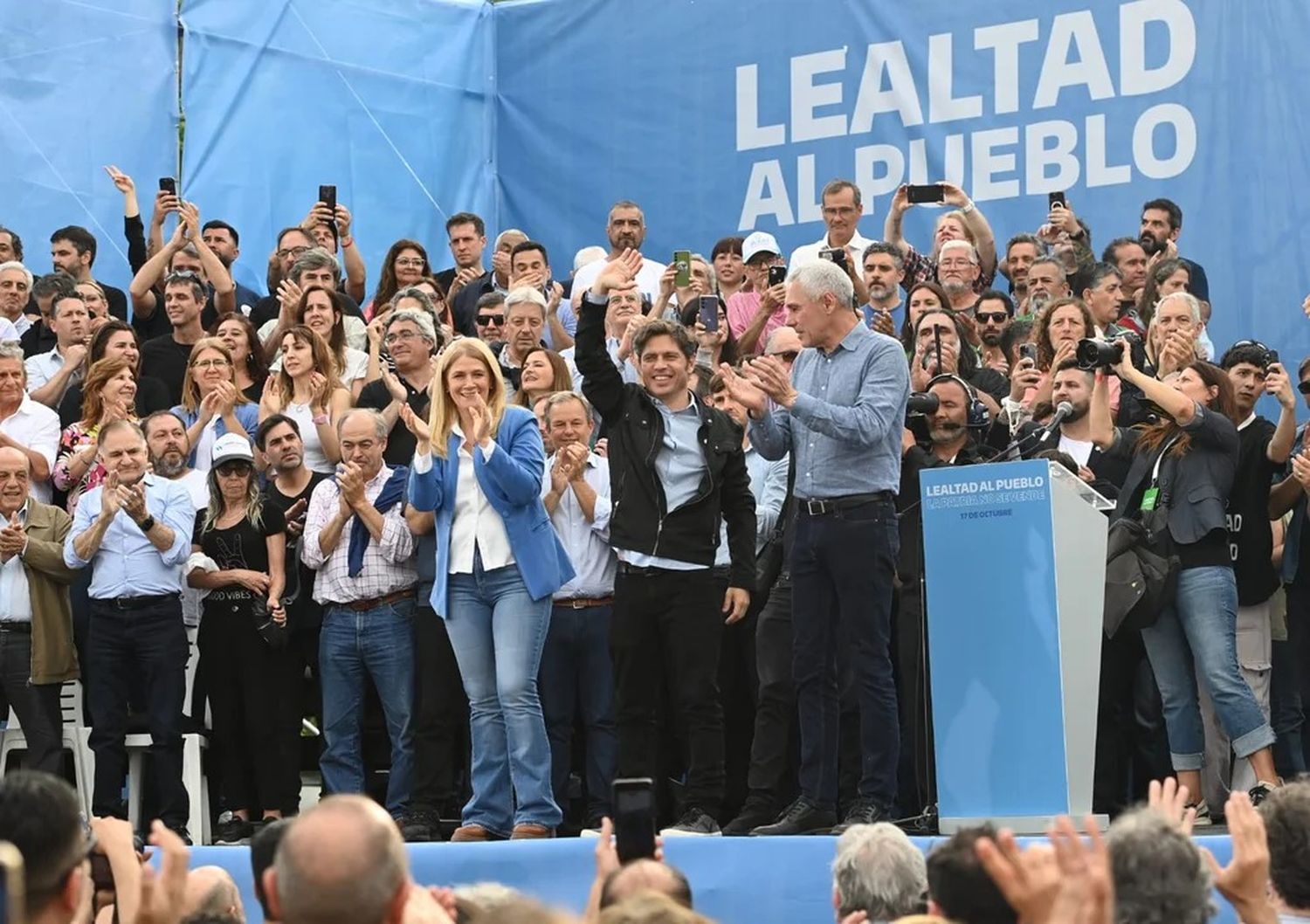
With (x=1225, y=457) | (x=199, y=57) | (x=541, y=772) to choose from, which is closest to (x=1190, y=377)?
(x=1225, y=457)

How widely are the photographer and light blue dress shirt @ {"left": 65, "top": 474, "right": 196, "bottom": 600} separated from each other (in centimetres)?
366

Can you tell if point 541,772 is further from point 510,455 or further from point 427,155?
point 427,155

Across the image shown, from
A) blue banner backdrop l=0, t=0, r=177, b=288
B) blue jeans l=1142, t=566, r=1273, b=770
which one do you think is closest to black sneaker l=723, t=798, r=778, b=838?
blue jeans l=1142, t=566, r=1273, b=770

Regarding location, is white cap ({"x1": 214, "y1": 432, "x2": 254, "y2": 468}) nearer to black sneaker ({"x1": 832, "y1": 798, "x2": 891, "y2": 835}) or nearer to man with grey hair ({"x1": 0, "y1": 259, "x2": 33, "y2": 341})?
man with grey hair ({"x1": 0, "y1": 259, "x2": 33, "y2": 341})

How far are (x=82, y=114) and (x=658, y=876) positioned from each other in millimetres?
10438

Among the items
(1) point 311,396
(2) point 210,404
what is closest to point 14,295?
(2) point 210,404

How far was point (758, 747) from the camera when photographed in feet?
24.1

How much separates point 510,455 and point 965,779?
6.88 feet

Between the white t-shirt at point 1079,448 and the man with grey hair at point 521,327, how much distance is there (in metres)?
2.49

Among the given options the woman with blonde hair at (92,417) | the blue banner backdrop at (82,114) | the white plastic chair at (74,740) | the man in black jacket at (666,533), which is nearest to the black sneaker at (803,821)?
the man in black jacket at (666,533)

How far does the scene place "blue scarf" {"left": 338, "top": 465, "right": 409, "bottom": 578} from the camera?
26.7 ft

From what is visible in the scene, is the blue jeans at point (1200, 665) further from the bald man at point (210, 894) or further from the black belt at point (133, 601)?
the bald man at point (210, 894)

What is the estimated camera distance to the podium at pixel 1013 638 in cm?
619

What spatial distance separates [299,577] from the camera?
8.58 m
